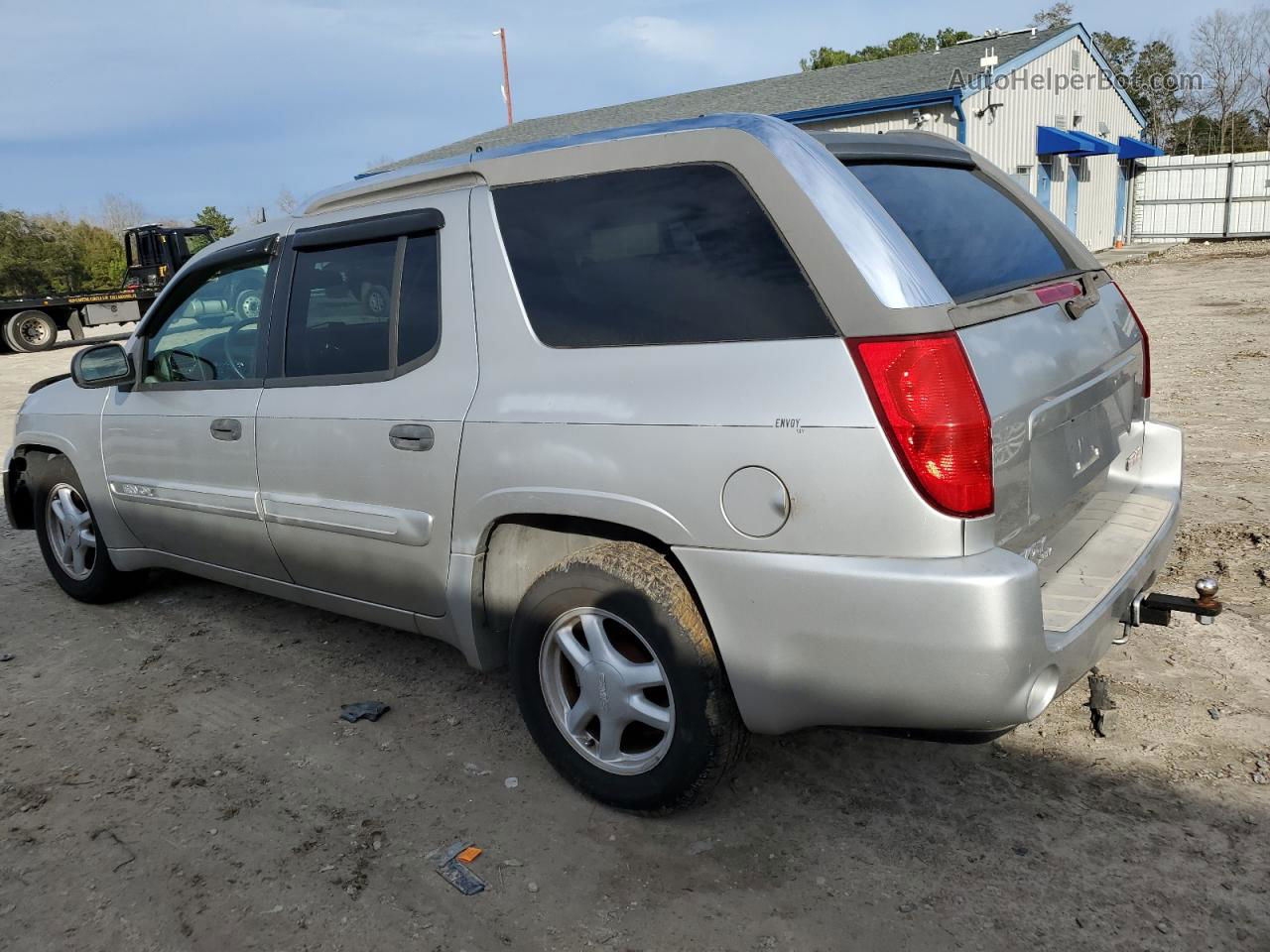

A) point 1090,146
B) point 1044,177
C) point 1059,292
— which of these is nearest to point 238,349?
point 1059,292

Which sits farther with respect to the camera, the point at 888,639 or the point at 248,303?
the point at 248,303

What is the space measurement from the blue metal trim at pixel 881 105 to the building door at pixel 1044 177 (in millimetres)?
4654

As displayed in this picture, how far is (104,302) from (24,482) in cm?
2012

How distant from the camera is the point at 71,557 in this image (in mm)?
5055

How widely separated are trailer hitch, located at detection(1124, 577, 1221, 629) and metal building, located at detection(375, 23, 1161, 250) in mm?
16222

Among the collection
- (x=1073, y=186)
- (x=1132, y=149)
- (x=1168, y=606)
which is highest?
(x=1132, y=149)

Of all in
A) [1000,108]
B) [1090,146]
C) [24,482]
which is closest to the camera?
[24,482]

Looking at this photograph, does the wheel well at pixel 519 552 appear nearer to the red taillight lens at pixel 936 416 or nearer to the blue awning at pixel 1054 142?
the red taillight lens at pixel 936 416

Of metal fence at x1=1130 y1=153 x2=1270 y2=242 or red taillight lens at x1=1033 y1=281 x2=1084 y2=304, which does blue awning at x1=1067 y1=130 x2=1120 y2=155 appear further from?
red taillight lens at x1=1033 y1=281 x2=1084 y2=304

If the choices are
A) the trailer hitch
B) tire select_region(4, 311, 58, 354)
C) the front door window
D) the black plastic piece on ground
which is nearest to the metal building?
tire select_region(4, 311, 58, 354)

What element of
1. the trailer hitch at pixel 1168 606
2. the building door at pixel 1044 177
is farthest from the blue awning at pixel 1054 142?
the trailer hitch at pixel 1168 606

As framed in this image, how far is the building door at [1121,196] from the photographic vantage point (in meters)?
28.6

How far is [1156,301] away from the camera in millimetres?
15344

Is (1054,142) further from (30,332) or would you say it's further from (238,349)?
(30,332)
